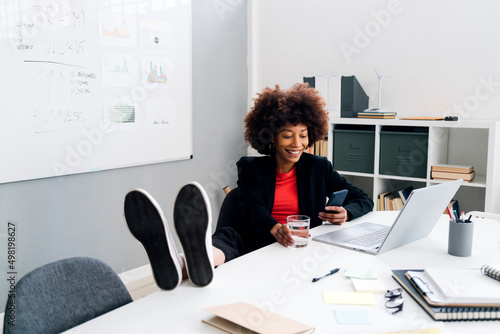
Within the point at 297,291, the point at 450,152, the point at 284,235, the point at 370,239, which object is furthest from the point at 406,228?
the point at 450,152

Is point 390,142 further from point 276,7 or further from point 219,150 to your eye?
point 276,7

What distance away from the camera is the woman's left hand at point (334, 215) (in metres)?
1.86

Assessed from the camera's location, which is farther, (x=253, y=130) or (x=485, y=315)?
(x=253, y=130)

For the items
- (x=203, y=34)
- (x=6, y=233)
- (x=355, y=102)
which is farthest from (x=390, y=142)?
(x=6, y=233)

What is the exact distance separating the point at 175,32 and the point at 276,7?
41.8 inches

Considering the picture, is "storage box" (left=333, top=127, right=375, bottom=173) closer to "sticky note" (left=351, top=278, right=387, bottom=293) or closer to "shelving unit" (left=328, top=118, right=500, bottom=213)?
"shelving unit" (left=328, top=118, right=500, bottom=213)

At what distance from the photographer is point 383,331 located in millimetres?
1032

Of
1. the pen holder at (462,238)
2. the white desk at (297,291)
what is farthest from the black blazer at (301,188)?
the pen holder at (462,238)

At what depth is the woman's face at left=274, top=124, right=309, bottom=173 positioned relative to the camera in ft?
6.43

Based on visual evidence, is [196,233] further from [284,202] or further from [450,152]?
[450,152]

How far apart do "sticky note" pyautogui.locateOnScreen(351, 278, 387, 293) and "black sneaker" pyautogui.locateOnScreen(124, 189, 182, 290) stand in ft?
1.59

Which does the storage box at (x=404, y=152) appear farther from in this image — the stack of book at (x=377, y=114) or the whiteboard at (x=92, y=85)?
the whiteboard at (x=92, y=85)

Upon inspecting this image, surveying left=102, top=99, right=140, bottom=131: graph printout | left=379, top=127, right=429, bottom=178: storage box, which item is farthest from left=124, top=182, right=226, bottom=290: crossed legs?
left=379, top=127, right=429, bottom=178: storage box

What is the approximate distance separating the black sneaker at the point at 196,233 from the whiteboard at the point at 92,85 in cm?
153
